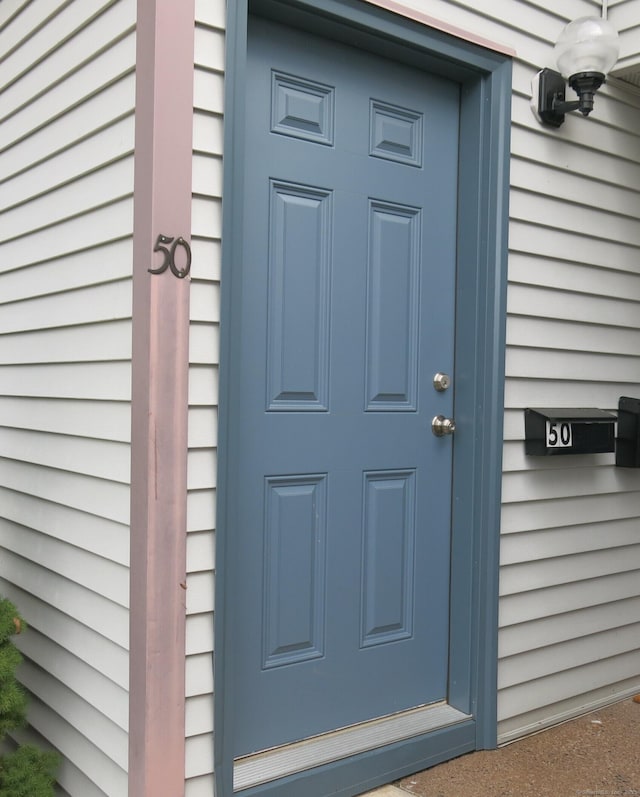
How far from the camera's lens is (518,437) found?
111 inches

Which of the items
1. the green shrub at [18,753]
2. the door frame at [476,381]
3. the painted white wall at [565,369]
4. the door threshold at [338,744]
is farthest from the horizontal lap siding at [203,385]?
the painted white wall at [565,369]

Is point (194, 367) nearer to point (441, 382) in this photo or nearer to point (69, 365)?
point (69, 365)

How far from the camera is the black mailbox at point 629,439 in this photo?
3.18m

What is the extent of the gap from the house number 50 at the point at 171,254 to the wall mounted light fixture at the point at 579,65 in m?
1.48

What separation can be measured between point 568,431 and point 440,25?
1.40m

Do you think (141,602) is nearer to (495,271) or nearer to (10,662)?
(10,662)

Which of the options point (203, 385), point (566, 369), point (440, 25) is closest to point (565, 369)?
point (566, 369)

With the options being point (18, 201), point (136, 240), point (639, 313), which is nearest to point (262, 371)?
point (136, 240)

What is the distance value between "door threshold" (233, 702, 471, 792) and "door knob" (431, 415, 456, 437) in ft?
2.97

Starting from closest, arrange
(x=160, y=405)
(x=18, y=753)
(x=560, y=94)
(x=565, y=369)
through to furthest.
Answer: (x=160, y=405) < (x=18, y=753) < (x=560, y=94) < (x=565, y=369)

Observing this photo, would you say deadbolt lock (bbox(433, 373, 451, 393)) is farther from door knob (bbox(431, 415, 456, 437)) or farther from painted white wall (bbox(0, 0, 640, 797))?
painted white wall (bbox(0, 0, 640, 797))

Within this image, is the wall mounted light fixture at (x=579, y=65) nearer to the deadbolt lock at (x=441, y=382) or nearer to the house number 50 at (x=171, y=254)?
the deadbolt lock at (x=441, y=382)

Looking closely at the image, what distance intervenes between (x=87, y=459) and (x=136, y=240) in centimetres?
67

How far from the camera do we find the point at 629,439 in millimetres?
3184
